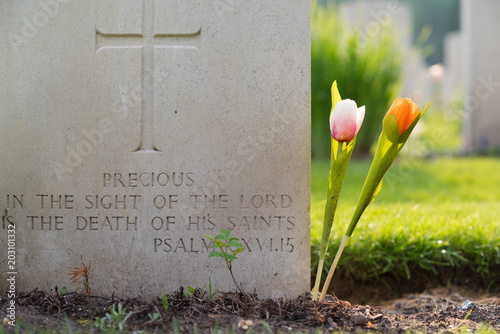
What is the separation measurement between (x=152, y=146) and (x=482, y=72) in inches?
253

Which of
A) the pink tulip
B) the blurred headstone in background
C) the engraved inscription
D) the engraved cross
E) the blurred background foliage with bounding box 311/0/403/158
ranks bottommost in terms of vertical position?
the engraved inscription

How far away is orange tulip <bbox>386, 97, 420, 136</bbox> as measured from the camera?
1741mm

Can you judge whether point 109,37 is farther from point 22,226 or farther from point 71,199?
point 22,226

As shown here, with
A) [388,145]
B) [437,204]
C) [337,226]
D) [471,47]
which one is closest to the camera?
[388,145]

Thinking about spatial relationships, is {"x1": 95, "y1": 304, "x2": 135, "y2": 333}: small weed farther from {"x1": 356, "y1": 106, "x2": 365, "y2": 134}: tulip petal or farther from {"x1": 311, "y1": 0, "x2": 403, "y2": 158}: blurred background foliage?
{"x1": 311, "y1": 0, "x2": 403, "y2": 158}: blurred background foliage

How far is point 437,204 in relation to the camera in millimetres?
3605

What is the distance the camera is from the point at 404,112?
1.75 meters

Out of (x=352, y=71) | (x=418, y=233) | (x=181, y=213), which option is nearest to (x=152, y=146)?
(x=181, y=213)

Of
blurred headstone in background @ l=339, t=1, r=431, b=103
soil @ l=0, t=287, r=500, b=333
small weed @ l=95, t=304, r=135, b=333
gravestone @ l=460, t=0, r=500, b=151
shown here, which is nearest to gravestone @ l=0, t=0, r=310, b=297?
soil @ l=0, t=287, r=500, b=333

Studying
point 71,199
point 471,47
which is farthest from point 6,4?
point 471,47

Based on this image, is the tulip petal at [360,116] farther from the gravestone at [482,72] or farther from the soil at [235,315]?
the gravestone at [482,72]

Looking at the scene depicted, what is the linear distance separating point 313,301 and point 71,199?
101 cm

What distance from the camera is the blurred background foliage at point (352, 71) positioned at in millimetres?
6195

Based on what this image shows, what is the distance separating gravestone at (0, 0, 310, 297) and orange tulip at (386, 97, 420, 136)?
1.19ft
